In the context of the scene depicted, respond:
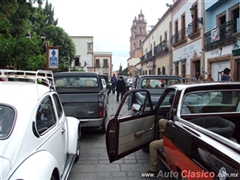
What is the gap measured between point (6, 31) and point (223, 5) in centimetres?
1227

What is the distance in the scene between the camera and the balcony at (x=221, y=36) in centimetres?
1295

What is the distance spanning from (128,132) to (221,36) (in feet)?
39.8

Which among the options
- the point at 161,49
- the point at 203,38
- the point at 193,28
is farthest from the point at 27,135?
the point at 161,49

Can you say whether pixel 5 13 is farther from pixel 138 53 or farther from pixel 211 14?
pixel 138 53

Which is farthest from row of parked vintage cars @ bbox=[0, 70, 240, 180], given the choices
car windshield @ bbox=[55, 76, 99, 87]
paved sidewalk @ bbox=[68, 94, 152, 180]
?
car windshield @ bbox=[55, 76, 99, 87]

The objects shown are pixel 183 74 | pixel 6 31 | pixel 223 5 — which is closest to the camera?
pixel 6 31

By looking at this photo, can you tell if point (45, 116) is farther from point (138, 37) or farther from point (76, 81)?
point (138, 37)

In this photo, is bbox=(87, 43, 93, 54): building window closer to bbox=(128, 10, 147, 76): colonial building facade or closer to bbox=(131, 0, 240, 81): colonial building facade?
bbox=(128, 10, 147, 76): colonial building facade

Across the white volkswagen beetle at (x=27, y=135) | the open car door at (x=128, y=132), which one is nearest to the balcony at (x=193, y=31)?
the open car door at (x=128, y=132)

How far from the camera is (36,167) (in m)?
2.21

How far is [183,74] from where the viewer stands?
2177 cm

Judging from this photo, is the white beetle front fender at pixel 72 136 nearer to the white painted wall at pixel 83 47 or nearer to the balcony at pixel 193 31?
the balcony at pixel 193 31

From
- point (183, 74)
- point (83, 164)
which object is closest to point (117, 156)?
point (83, 164)

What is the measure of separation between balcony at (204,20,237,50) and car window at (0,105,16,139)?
12404 mm
